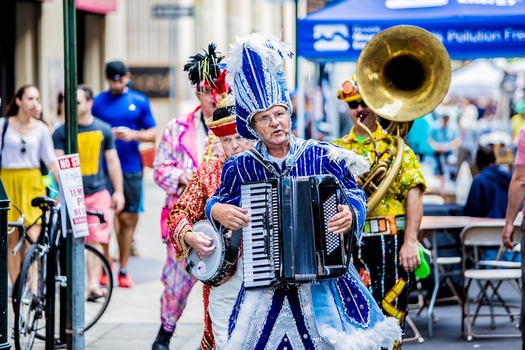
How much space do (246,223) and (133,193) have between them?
6627mm

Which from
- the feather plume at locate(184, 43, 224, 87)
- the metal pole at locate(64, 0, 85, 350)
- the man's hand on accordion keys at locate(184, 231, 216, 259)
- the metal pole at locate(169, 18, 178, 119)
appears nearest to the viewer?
the man's hand on accordion keys at locate(184, 231, 216, 259)

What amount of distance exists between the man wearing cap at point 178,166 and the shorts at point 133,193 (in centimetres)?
347

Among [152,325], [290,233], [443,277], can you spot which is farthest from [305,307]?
[443,277]

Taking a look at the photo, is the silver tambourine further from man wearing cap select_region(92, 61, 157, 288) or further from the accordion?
man wearing cap select_region(92, 61, 157, 288)

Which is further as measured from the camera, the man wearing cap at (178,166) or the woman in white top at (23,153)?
the woman in white top at (23,153)

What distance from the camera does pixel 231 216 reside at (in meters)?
4.94

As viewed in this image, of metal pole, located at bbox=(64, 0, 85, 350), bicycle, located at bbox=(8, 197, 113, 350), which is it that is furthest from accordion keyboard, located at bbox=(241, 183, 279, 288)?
bicycle, located at bbox=(8, 197, 113, 350)

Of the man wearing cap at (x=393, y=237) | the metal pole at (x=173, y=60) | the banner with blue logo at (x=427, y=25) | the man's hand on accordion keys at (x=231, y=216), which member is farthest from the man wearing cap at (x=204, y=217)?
the metal pole at (x=173, y=60)

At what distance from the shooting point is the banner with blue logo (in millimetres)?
10258

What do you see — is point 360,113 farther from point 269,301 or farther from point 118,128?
point 118,128

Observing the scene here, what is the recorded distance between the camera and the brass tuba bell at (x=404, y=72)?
7.18 m

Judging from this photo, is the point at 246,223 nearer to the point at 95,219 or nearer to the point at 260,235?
the point at 260,235

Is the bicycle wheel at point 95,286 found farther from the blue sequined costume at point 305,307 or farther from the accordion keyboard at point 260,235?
the accordion keyboard at point 260,235

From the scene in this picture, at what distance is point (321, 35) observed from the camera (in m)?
10.6
